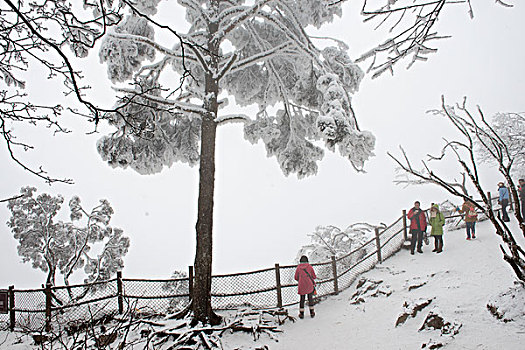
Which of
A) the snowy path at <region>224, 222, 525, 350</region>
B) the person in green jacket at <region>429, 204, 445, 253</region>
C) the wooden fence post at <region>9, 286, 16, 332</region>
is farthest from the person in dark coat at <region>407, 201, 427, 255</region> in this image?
the wooden fence post at <region>9, 286, 16, 332</region>

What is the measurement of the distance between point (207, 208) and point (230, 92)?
16.3 feet

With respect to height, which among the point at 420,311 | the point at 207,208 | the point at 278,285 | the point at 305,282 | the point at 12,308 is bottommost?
the point at 12,308

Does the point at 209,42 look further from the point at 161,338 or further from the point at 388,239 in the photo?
the point at 388,239

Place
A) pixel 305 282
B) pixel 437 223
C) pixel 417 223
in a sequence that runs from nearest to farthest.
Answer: pixel 305 282 < pixel 437 223 < pixel 417 223

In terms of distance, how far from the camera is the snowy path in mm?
5160

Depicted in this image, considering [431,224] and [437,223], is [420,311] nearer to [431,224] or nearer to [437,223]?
[437,223]

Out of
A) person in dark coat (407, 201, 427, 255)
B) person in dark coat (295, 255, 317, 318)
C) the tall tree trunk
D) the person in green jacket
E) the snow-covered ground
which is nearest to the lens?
the snow-covered ground

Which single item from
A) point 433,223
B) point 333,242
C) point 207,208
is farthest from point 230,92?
point 333,242

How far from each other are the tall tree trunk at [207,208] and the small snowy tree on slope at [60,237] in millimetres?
12630

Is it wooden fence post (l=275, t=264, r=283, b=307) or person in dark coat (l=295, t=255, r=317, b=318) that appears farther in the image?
wooden fence post (l=275, t=264, r=283, b=307)

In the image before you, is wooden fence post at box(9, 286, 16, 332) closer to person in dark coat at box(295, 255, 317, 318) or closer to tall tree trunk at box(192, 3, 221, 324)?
tall tree trunk at box(192, 3, 221, 324)

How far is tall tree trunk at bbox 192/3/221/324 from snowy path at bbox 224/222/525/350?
1.39 metres

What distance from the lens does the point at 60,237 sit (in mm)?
17078

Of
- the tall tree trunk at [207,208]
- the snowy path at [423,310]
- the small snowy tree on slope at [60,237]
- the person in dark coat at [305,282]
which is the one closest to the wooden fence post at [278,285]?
the snowy path at [423,310]
